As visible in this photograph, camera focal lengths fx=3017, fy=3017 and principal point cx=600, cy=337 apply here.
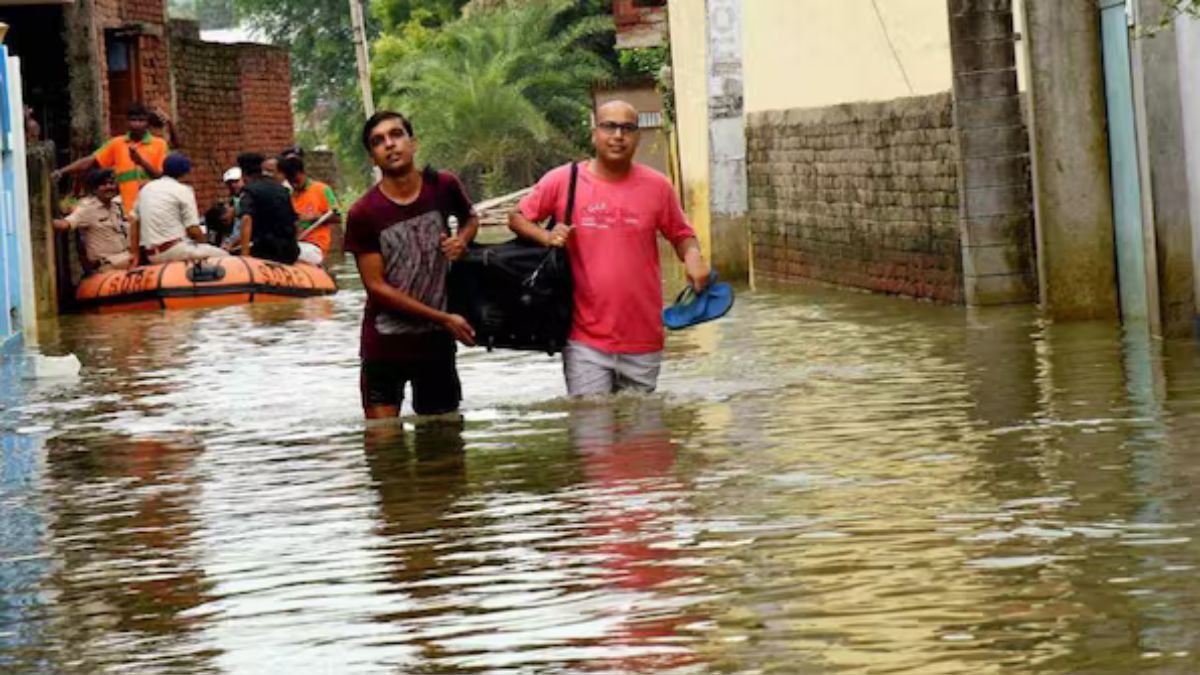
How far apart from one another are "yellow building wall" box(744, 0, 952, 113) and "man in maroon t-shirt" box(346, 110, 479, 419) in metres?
9.08

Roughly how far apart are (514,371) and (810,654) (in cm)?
1067

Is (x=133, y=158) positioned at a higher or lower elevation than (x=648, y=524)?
higher

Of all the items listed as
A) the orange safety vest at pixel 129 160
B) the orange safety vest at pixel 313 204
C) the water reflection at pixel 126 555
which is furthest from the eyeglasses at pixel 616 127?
the orange safety vest at pixel 313 204

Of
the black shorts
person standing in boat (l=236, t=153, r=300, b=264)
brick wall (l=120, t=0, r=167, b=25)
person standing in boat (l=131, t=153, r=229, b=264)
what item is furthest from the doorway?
the black shorts

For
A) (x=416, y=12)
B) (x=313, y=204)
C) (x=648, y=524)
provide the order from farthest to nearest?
(x=416, y=12)
(x=313, y=204)
(x=648, y=524)

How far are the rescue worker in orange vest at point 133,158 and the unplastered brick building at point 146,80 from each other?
216 inches

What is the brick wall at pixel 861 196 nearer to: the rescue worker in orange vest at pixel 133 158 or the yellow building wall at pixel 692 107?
the yellow building wall at pixel 692 107

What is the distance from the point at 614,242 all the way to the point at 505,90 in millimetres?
53320

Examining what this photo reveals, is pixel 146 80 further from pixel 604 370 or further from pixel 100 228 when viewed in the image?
pixel 604 370

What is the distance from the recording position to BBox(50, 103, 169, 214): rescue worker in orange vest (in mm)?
30984

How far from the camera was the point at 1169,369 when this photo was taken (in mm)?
14102

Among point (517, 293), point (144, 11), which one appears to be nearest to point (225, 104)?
point (144, 11)

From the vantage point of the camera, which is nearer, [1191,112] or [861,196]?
[1191,112]

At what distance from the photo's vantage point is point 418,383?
1256cm
